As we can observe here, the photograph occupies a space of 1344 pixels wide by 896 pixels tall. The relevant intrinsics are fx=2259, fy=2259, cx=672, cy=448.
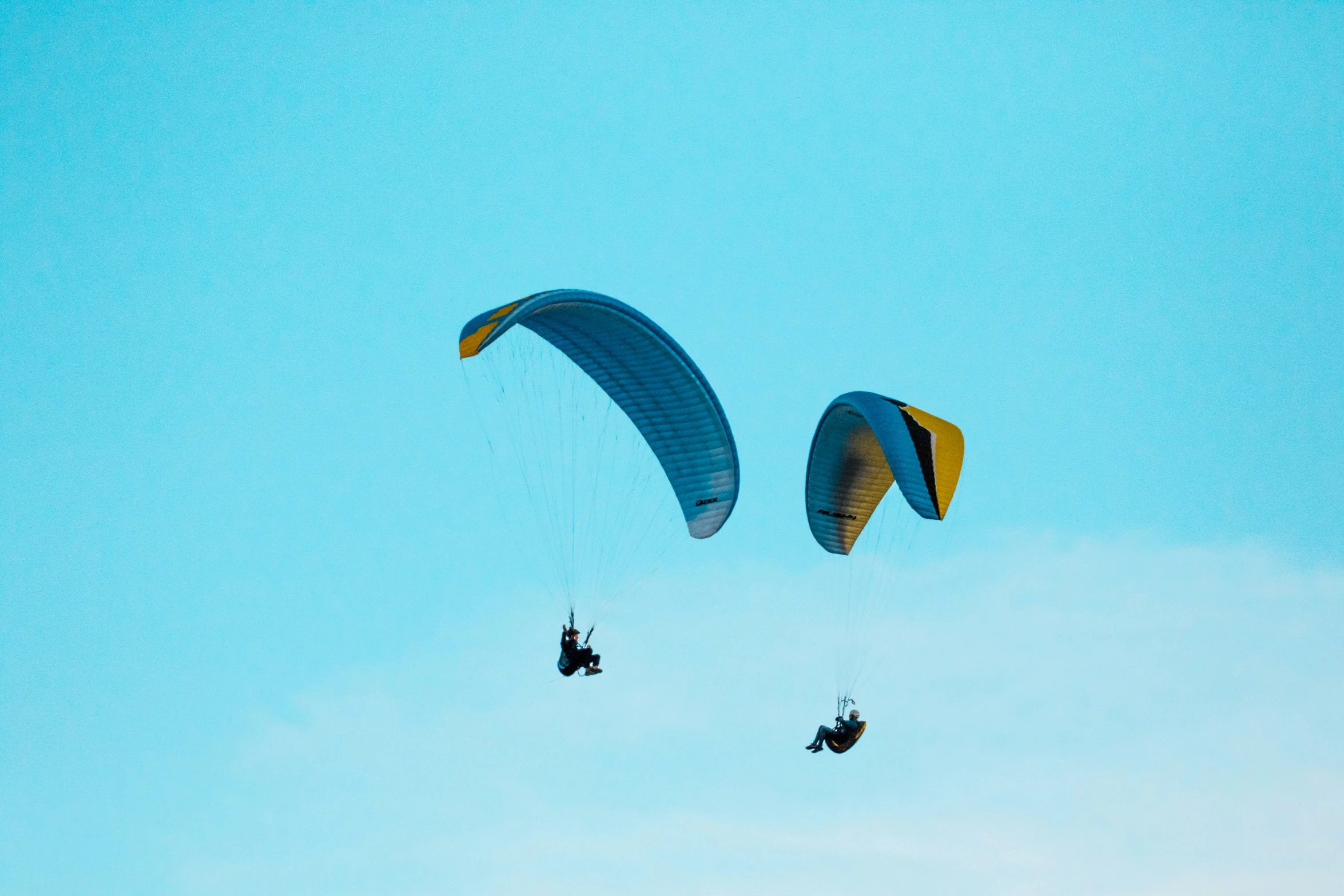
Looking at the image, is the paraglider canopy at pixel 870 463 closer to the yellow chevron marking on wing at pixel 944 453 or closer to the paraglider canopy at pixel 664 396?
the yellow chevron marking on wing at pixel 944 453

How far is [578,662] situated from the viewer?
4234 centimetres

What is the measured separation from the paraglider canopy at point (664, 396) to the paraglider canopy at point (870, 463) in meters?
2.64

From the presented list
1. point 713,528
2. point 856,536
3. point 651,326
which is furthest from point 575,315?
point 856,536

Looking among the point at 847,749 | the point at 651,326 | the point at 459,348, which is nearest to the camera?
the point at 459,348

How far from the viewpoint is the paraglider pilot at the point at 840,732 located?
4372 centimetres

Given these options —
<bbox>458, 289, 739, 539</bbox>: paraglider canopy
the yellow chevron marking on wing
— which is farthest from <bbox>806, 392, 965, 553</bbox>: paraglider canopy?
<bbox>458, 289, 739, 539</bbox>: paraglider canopy

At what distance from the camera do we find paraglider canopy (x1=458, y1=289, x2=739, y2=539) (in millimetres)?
41688

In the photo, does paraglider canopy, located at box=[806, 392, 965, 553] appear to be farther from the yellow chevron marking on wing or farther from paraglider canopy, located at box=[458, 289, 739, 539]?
paraglider canopy, located at box=[458, 289, 739, 539]

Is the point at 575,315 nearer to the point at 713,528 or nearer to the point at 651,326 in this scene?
the point at 651,326

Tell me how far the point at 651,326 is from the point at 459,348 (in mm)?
4469

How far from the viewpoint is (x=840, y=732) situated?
144ft

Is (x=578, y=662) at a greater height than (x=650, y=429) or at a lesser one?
lesser

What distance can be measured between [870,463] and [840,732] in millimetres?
5579

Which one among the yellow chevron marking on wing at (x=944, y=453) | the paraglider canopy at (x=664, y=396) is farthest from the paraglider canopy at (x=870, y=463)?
the paraglider canopy at (x=664, y=396)
